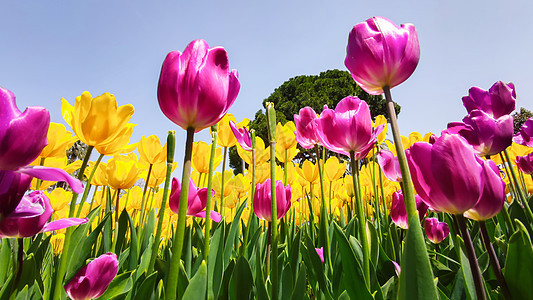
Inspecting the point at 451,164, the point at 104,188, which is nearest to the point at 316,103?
the point at 104,188

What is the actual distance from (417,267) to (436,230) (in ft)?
3.97

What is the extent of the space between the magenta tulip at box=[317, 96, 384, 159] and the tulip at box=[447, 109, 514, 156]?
322mm

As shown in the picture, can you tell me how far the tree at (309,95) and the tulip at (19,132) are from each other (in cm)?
1908

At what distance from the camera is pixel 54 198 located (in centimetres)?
194

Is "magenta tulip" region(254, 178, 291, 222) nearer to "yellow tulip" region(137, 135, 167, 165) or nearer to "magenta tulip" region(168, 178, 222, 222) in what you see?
"magenta tulip" region(168, 178, 222, 222)

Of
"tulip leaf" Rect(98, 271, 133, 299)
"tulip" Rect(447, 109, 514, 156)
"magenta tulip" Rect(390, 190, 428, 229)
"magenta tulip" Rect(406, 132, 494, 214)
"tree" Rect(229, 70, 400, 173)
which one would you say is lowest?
"tulip leaf" Rect(98, 271, 133, 299)

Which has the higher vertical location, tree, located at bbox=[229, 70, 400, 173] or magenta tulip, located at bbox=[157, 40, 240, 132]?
tree, located at bbox=[229, 70, 400, 173]

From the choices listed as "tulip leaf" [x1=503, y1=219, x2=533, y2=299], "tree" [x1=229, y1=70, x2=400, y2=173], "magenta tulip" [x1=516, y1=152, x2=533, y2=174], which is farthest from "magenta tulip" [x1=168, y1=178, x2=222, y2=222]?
"tree" [x1=229, y1=70, x2=400, y2=173]

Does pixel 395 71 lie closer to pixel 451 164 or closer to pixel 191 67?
pixel 451 164

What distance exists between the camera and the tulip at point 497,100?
1.28 meters

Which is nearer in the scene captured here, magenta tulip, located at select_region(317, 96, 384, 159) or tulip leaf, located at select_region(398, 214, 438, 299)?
tulip leaf, located at select_region(398, 214, 438, 299)

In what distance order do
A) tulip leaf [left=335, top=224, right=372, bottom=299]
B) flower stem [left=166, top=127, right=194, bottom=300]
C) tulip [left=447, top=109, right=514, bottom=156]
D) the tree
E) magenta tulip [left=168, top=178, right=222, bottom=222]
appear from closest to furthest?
flower stem [left=166, top=127, right=194, bottom=300], tulip leaf [left=335, top=224, right=372, bottom=299], tulip [left=447, top=109, right=514, bottom=156], magenta tulip [left=168, top=178, right=222, bottom=222], the tree

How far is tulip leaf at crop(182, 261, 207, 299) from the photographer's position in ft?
1.89

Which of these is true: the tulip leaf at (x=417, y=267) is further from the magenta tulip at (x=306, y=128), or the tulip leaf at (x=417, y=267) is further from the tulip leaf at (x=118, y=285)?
the tulip leaf at (x=118, y=285)
